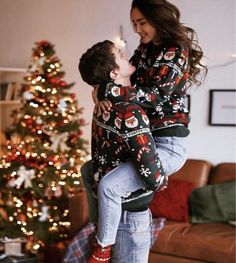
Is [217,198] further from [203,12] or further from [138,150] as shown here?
[138,150]

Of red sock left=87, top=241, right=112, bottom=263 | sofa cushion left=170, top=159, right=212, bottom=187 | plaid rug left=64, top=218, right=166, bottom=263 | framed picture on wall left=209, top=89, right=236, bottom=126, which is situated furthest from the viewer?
framed picture on wall left=209, top=89, right=236, bottom=126

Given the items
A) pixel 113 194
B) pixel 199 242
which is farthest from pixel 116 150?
pixel 199 242

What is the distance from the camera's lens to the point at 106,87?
50.6 inches

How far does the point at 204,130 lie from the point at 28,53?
1.77 m

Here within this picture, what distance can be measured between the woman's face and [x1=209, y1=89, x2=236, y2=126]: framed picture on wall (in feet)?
8.86

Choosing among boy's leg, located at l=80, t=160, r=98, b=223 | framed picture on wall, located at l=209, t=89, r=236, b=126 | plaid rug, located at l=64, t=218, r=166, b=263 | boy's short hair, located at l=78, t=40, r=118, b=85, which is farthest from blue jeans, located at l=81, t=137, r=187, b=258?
framed picture on wall, located at l=209, t=89, r=236, b=126

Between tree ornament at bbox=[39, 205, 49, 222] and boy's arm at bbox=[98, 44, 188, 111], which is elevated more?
boy's arm at bbox=[98, 44, 188, 111]

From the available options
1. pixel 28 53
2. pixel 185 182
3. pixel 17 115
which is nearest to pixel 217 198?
pixel 185 182

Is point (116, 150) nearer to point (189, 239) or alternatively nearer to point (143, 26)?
point (143, 26)

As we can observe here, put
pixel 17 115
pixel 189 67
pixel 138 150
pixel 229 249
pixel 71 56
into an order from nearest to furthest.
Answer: pixel 138 150, pixel 189 67, pixel 229 249, pixel 17 115, pixel 71 56

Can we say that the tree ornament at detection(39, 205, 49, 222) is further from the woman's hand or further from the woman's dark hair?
the woman's dark hair

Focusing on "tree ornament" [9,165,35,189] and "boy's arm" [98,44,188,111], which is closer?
"boy's arm" [98,44,188,111]

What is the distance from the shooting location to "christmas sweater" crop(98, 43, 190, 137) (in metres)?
1.24

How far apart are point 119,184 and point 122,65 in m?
0.33
